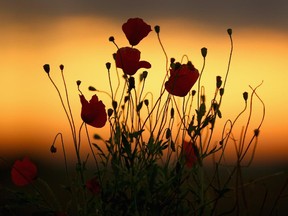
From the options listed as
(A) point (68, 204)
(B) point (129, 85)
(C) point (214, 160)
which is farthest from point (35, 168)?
(C) point (214, 160)

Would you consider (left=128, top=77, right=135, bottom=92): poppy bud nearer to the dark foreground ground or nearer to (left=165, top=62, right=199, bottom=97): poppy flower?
(left=165, top=62, right=199, bottom=97): poppy flower

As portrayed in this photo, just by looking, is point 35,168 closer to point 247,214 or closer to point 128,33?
A: point 128,33

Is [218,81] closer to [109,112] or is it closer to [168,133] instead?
[168,133]

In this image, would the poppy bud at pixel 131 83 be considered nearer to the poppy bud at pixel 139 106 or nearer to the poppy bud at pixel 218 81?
the poppy bud at pixel 139 106

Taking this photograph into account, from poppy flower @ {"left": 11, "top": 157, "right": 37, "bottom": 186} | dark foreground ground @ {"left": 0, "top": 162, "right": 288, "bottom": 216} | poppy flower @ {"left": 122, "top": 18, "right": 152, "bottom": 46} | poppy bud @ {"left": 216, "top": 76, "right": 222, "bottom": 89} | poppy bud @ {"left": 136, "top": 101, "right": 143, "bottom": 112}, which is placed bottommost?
dark foreground ground @ {"left": 0, "top": 162, "right": 288, "bottom": 216}

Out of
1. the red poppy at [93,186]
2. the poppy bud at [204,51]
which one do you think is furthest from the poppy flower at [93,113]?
the poppy bud at [204,51]

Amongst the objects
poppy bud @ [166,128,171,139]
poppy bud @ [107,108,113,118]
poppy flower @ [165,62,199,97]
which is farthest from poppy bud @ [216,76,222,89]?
poppy bud @ [107,108,113,118]

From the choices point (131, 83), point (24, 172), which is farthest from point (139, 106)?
point (24, 172)

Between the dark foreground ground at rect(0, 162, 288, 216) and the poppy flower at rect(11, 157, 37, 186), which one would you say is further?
the poppy flower at rect(11, 157, 37, 186)
